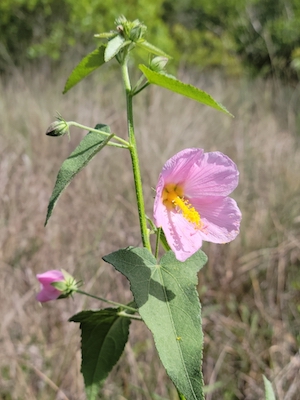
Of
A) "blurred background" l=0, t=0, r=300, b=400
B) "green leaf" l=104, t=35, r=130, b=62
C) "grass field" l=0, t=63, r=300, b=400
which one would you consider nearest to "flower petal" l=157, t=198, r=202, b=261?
"green leaf" l=104, t=35, r=130, b=62

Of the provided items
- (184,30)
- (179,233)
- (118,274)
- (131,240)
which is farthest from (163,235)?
(184,30)

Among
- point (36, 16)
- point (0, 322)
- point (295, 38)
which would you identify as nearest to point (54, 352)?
point (0, 322)

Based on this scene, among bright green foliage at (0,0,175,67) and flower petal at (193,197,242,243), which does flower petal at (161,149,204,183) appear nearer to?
flower petal at (193,197,242,243)

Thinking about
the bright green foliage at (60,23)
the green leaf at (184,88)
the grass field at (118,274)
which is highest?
the bright green foliage at (60,23)

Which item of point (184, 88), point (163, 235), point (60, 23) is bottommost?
point (163, 235)

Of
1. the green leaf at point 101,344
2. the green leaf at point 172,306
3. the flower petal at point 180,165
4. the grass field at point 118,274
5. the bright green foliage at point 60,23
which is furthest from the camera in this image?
the bright green foliage at point 60,23

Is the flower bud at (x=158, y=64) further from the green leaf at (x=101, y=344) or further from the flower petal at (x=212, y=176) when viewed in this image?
the green leaf at (x=101, y=344)

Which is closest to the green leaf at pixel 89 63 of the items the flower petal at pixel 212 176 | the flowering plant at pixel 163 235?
the flowering plant at pixel 163 235

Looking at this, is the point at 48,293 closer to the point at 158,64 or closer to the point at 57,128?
the point at 57,128
